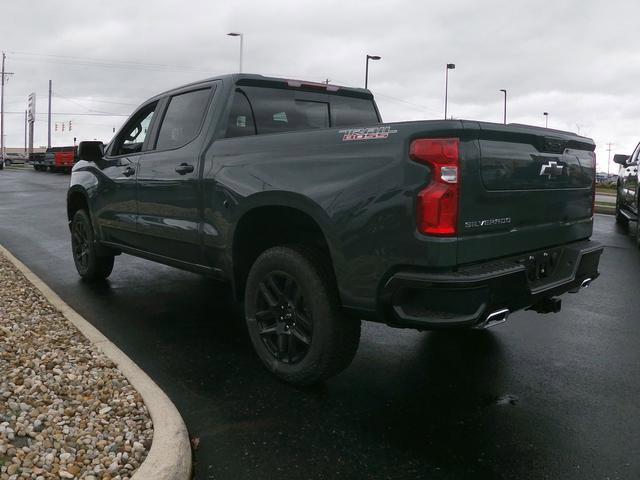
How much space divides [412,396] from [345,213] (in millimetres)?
1289

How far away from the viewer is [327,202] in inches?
132

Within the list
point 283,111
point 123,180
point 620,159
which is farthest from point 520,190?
point 620,159

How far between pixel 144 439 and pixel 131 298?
11.0ft

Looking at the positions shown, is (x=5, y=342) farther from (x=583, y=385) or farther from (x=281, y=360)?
(x=583, y=385)

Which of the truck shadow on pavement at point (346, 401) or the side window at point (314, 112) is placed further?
the side window at point (314, 112)

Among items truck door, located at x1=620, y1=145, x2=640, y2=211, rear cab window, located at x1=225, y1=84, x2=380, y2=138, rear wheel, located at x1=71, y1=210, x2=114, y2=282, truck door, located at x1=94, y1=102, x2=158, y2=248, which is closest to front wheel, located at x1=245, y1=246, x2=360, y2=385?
rear cab window, located at x1=225, y1=84, x2=380, y2=138

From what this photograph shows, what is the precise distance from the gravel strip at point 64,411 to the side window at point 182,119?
1711mm

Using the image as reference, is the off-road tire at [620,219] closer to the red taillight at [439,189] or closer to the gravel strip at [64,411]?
the red taillight at [439,189]

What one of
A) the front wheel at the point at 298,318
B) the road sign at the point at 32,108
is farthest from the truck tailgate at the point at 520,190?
the road sign at the point at 32,108

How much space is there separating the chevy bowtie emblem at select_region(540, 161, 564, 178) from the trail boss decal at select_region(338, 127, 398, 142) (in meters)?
1.08

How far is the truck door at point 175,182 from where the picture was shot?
451 cm

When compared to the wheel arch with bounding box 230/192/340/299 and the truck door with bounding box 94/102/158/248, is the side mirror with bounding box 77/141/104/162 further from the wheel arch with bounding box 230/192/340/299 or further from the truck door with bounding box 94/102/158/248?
the wheel arch with bounding box 230/192/340/299

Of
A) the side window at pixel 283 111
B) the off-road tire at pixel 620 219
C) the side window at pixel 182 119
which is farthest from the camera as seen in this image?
the off-road tire at pixel 620 219

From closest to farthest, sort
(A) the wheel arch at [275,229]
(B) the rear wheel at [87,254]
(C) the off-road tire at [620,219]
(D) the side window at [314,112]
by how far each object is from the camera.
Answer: (A) the wheel arch at [275,229] < (D) the side window at [314,112] < (B) the rear wheel at [87,254] < (C) the off-road tire at [620,219]
